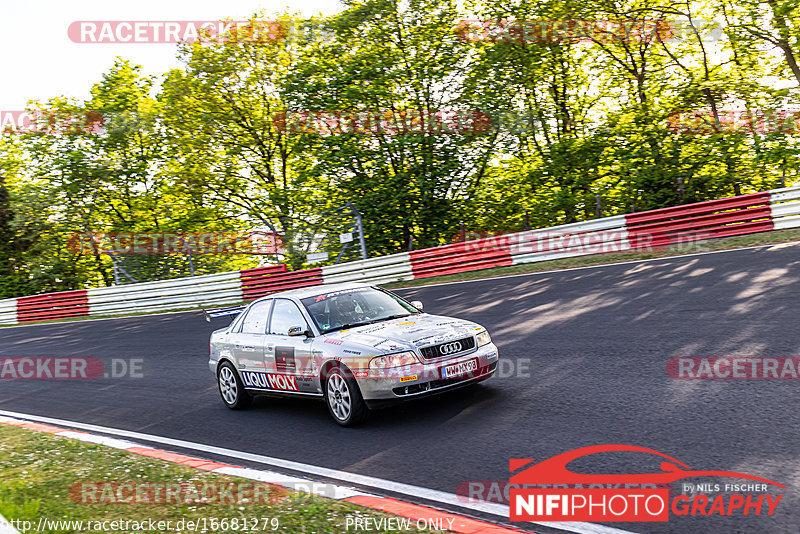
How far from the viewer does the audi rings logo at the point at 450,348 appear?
7.29 meters

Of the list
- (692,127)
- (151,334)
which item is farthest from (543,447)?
(692,127)

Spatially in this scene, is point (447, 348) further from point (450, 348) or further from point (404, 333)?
point (404, 333)

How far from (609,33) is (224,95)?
16.3m

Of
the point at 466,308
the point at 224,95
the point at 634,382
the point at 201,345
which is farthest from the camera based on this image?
the point at 224,95

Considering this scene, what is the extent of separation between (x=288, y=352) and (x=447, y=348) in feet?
6.95

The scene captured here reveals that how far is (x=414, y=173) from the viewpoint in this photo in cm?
2466

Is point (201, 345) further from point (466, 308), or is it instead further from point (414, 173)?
point (414, 173)

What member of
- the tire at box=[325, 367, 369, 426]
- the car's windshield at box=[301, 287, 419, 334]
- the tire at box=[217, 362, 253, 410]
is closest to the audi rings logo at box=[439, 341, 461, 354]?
the tire at box=[325, 367, 369, 426]

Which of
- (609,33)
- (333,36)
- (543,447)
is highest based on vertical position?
(333,36)

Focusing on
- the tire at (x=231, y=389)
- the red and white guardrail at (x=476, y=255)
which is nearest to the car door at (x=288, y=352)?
the tire at (x=231, y=389)

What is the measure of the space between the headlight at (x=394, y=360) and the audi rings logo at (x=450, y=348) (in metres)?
0.34

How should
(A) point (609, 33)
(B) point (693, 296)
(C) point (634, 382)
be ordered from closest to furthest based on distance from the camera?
1. (C) point (634, 382)
2. (B) point (693, 296)
3. (A) point (609, 33)

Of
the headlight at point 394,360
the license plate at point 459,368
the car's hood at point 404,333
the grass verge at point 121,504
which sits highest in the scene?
the car's hood at point 404,333

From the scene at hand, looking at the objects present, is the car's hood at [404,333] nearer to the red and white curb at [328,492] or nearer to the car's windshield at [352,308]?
the car's windshield at [352,308]
